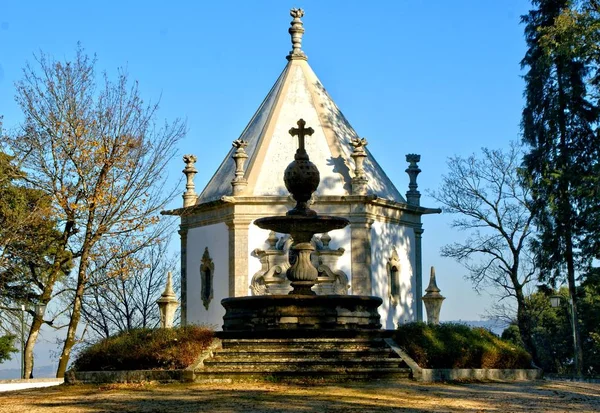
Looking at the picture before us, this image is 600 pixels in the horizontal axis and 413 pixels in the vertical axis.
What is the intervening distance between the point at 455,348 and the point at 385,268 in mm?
15225

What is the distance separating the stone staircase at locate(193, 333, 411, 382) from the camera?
48.9 ft

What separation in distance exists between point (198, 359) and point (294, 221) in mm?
5291

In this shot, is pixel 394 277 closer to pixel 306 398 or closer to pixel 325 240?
pixel 325 240

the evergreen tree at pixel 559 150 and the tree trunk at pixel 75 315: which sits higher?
the evergreen tree at pixel 559 150

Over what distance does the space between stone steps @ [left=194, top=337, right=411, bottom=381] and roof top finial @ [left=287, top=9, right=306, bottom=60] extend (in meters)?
19.9

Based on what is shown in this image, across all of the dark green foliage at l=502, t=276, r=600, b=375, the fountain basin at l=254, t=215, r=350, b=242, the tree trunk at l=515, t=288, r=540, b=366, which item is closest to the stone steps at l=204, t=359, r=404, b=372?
the fountain basin at l=254, t=215, r=350, b=242

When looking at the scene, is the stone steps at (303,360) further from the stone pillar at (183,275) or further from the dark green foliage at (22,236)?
the stone pillar at (183,275)

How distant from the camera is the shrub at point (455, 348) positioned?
53.1 feet

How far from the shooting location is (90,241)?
2627 cm

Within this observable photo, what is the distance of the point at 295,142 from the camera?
32.5m

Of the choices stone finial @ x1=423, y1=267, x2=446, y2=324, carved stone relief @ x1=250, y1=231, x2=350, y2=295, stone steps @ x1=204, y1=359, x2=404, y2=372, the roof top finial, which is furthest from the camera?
the roof top finial

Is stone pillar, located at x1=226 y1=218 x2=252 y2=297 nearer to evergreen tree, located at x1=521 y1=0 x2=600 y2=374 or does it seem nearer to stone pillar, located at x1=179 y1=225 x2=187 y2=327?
stone pillar, located at x1=179 y1=225 x2=187 y2=327

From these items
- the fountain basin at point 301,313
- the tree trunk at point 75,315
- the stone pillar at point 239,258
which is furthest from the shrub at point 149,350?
the stone pillar at point 239,258

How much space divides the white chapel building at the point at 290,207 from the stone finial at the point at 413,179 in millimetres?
37
